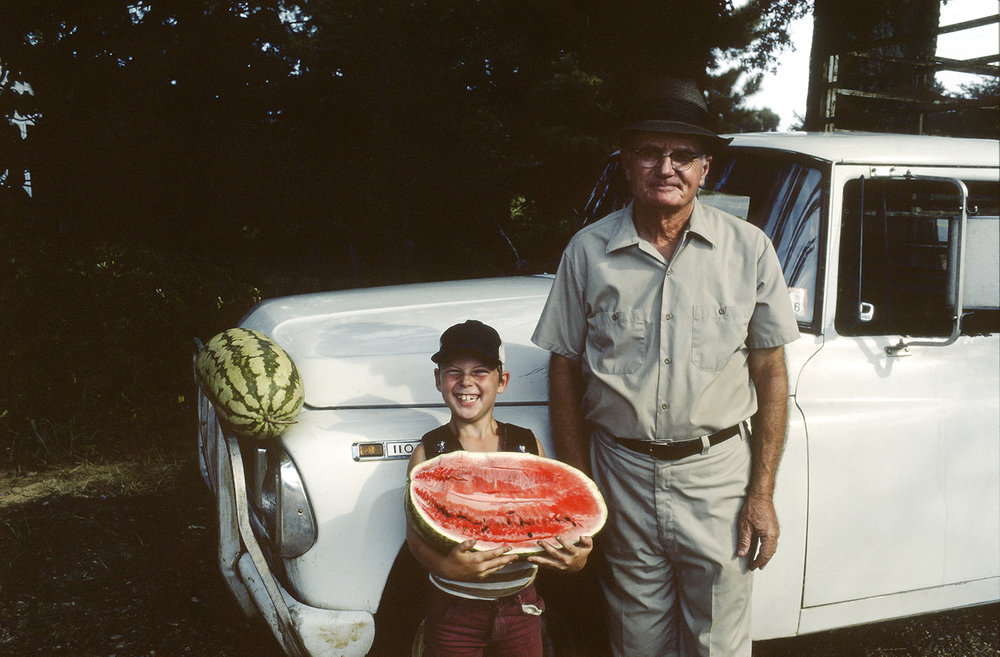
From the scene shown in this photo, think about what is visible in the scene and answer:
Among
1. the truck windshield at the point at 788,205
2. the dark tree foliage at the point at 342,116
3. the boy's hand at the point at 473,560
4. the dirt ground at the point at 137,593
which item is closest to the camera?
the boy's hand at the point at 473,560

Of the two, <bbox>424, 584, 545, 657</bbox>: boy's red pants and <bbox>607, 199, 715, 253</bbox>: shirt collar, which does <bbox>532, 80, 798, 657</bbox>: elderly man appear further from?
<bbox>424, 584, 545, 657</bbox>: boy's red pants

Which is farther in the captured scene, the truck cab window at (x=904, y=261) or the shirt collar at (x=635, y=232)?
the truck cab window at (x=904, y=261)

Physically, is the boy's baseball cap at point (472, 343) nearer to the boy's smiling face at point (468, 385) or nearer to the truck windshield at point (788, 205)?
the boy's smiling face at point (468, 385)

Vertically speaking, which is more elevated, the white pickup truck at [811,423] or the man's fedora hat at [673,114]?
the man's fedora hat at [673,114]

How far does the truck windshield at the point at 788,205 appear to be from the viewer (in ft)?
9.95

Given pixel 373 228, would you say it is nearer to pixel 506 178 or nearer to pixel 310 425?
pixel 506 178

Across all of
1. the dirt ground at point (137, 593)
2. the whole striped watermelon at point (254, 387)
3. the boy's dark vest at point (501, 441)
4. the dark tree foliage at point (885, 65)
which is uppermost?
the dark tree foliage at point (885, 65)

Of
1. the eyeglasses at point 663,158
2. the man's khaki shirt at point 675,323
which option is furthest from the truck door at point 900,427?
the eyeglasses at point 663,158

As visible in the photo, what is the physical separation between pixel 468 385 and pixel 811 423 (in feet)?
4.32

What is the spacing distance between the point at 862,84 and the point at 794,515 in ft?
29.0

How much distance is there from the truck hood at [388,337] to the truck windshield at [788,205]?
97 cm

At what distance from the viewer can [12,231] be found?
677 centimetres

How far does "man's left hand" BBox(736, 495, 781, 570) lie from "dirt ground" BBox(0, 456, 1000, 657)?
1.62 m

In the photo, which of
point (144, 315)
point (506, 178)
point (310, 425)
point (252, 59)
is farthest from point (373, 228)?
point (310, 425)
